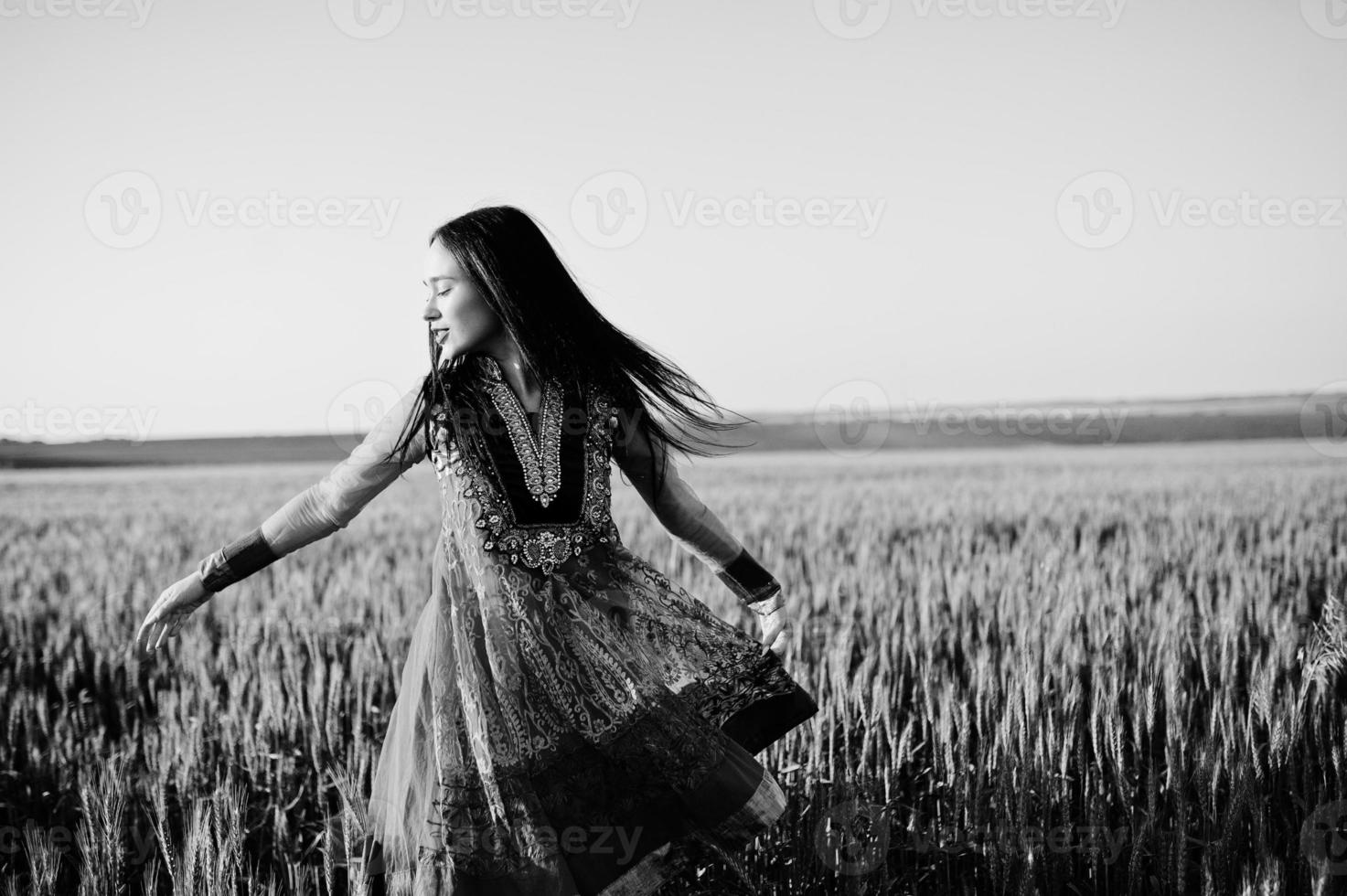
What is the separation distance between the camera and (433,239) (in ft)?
6.41

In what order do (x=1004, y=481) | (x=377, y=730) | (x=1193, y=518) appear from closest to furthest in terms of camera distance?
(x=377, y=730), (x=1193, y=518), (x=1004, y=481)

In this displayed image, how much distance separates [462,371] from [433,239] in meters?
0.27

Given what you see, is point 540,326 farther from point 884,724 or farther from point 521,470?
point 884,724

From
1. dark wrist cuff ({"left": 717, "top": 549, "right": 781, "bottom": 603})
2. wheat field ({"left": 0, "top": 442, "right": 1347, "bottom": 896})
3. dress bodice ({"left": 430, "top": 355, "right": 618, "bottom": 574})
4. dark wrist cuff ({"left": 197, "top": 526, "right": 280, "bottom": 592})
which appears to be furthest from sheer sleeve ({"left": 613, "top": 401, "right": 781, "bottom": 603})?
dark wrist cuff ({"left": 197, "top": 526, "right": 280, "bottom": 592})

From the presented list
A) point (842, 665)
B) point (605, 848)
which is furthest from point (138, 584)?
point (605, 848)

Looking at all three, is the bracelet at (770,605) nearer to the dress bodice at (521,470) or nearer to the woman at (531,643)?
the woman at (531,643)

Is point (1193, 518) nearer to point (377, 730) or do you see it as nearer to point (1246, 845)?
point (1246, 845)

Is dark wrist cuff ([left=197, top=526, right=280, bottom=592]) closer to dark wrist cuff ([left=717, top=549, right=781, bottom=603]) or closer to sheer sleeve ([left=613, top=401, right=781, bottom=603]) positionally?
sheer sleeve ([left=613, top=401, right=781, bottom=603])

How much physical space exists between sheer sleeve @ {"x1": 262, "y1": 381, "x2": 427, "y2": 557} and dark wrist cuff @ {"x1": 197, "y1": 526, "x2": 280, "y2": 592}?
2 cm

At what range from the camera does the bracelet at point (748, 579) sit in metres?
2.21

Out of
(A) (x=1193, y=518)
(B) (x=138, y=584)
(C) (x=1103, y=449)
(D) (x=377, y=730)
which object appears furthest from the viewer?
(C) (x=1103, y=449)

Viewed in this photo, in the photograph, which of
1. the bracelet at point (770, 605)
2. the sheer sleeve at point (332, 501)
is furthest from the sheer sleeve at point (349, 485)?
the bracelet at point (770, 605)

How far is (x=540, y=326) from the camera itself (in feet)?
6.33

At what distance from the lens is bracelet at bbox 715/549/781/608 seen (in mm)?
A: 2211
